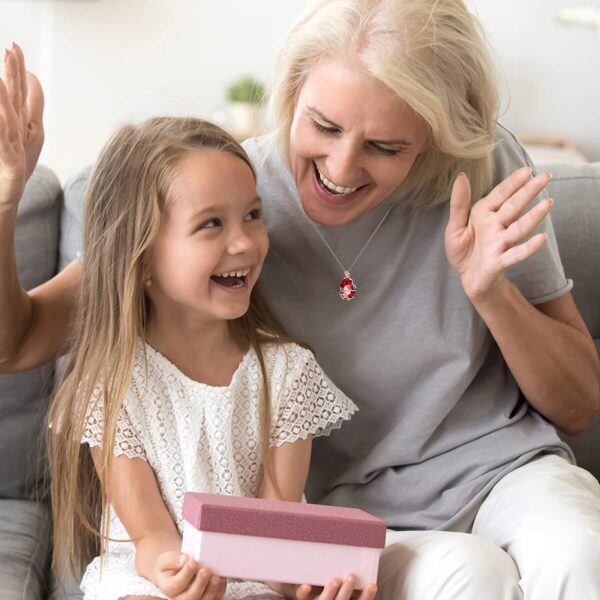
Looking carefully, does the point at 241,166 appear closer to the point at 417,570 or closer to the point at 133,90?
the point at 417,570

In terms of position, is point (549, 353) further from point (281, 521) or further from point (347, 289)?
point (281, 521)

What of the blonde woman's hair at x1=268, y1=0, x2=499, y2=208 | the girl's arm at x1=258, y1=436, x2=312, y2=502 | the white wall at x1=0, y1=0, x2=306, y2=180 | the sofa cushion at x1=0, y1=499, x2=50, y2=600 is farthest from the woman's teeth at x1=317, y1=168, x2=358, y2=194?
the white wall at x1=0, y1=0, x2=306, y2=180

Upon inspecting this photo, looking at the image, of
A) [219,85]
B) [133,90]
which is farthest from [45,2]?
[219,85]

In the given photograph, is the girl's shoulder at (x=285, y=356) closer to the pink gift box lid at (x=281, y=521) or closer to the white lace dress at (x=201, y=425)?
the white lace dress at (x=201, y=425)

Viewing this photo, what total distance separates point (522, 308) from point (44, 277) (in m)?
0.85

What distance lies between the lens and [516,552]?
140cm

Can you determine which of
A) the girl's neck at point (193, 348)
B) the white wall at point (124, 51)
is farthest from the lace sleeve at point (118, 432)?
the white wall at point (124, 51)

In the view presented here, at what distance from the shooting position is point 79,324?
61.7 inches

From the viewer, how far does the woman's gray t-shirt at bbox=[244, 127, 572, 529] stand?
1.68 metres

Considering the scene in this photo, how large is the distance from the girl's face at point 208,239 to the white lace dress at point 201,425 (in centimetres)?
12

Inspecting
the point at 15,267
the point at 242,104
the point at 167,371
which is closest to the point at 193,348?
the point at 167,371

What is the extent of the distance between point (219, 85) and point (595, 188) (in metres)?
2.97

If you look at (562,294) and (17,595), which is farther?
(562,294)

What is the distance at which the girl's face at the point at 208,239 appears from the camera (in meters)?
1.49
